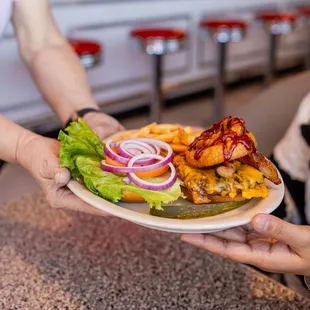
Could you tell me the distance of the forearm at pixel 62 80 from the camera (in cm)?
144

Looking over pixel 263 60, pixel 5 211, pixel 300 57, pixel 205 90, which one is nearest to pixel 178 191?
pixel 5 211

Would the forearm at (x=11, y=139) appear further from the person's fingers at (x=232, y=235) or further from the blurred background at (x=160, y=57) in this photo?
the blurred background at (x=160, y=57)

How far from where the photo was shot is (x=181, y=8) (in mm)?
4500

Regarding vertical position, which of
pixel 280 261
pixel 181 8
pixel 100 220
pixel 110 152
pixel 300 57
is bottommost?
pixel 300 57

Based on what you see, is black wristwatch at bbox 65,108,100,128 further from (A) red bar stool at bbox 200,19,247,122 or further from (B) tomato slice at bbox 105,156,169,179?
(A) red bar stool at bbox 200,19,247,122

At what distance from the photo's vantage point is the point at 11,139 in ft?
3.66

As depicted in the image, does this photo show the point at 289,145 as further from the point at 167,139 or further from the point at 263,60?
the point at 263,60

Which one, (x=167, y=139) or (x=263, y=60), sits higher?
(x=167, y=139)

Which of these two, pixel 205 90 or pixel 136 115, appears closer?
pixel 136 115

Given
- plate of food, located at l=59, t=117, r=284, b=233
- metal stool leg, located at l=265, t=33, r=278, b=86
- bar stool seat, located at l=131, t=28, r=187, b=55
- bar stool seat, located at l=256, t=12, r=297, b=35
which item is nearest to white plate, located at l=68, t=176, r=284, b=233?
plate of food, located at l=59, t=117, r=284, b=233

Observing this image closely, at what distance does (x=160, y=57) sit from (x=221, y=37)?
0.63 metres

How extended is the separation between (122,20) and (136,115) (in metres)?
0.81

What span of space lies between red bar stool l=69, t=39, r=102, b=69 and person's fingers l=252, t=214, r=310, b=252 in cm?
238

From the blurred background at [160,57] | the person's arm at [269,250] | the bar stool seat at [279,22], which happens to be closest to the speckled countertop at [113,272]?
the person's arm at [269,250]
